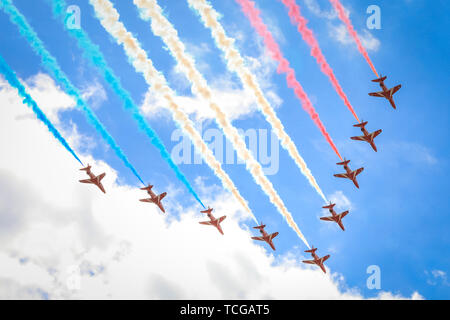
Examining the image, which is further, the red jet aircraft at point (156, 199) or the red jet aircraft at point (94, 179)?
the red jet aircraft at point (156, 199)

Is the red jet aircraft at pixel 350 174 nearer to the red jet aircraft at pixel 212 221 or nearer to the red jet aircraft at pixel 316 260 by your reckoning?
the red jet aircraft at pixel 316 260

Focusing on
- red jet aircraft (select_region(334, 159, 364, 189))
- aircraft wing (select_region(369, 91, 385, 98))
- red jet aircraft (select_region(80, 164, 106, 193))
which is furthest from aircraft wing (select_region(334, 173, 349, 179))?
red jet aircraft (select_region(80, 164, 106, 193))

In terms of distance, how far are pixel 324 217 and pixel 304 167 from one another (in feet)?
33.9

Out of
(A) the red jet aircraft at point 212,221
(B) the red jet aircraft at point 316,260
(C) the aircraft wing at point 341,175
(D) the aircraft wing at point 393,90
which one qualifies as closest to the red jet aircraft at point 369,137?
(C) the aircraft wing at point 341,175

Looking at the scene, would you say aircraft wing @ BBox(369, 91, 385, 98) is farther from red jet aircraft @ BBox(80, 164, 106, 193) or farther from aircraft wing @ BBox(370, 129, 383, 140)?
red jet aircraft @ BBox(80, 164, 106, 193)

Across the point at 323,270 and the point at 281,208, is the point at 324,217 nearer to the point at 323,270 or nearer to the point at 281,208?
the point at 323,270

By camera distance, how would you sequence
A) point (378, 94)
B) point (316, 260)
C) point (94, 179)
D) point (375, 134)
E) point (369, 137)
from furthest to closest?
point (316, 260)
point (375, 134)
point (369, 137)
point (94, 179)
point (378, 94)

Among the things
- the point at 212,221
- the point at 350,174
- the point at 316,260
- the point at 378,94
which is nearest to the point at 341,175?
the point at 350,174

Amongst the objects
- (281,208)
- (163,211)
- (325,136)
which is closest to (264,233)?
(281,208)

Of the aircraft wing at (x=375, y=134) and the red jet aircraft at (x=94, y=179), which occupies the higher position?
the aircraft wing at (x=375, y=134)

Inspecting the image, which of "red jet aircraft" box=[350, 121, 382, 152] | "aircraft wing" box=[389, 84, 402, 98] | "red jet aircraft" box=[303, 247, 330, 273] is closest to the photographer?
"aircraft wing" box=[389, 84, 402, 98]

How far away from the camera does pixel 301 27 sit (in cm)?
2259

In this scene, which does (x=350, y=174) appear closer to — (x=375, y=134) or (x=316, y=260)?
(x=375, y=134)

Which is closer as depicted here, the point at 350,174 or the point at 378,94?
the point at 378,94
